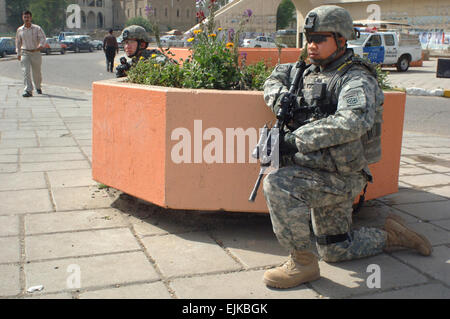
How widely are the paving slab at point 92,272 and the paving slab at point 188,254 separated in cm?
11

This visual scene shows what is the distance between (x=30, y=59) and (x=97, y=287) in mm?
9292

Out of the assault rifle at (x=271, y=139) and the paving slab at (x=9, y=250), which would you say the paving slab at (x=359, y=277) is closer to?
the assault rifle at (x=271, y=139)

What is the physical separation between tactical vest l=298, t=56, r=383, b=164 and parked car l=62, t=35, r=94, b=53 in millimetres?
42573

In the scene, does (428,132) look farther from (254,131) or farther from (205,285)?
(205,285)

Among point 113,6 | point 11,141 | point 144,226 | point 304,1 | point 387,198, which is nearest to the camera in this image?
point 144,226

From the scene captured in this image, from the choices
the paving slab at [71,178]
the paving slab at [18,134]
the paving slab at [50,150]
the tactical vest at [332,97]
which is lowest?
the paving slab at [71,178]

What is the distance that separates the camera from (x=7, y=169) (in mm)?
5195

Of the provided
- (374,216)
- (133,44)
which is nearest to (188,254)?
(374,216)

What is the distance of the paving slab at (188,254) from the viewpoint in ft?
9.86

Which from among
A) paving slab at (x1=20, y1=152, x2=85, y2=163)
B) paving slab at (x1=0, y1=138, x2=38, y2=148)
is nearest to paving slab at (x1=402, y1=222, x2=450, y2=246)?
paving slab at (x1=20, y1=152, x2=85, y2=163)

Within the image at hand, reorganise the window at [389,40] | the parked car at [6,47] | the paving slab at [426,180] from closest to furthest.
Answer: the paving slab at [426,180] → the window at [389,40] → the parked car at [6,47]

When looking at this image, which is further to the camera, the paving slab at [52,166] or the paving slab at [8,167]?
the paving slab at [52,166]

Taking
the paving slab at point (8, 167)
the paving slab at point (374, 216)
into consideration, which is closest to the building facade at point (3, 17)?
the paving slab at point (8, 167)

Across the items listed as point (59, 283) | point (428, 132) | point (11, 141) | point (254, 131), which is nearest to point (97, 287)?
point (59, 283)
